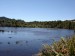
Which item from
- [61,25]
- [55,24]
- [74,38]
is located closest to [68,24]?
[61,25]

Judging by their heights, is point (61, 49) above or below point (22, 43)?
above

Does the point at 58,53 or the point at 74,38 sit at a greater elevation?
the point at 74,38

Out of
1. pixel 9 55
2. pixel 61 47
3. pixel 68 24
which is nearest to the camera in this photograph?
pixel 61 47

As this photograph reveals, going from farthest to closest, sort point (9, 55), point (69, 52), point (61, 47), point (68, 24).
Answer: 1. point (68, 24)
2. point (9, 55)
3. point (61, 47)
4. point (69, 52)

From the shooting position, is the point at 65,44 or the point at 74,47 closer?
the point at 74,47

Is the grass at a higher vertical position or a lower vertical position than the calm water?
higher

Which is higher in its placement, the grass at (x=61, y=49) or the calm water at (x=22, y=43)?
the grass at (x=61, y=49)

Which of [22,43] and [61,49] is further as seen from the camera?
[22,43]

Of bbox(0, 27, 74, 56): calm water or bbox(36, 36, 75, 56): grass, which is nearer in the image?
bbox(36, 36, 75, 56): grass

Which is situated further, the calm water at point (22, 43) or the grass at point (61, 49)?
the calm water at point (22, 43)

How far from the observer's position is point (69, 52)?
5.64 meters

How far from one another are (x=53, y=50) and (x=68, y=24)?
167 meters

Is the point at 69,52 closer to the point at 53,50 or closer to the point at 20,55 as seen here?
the point at 53,50

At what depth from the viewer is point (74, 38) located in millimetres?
6215
